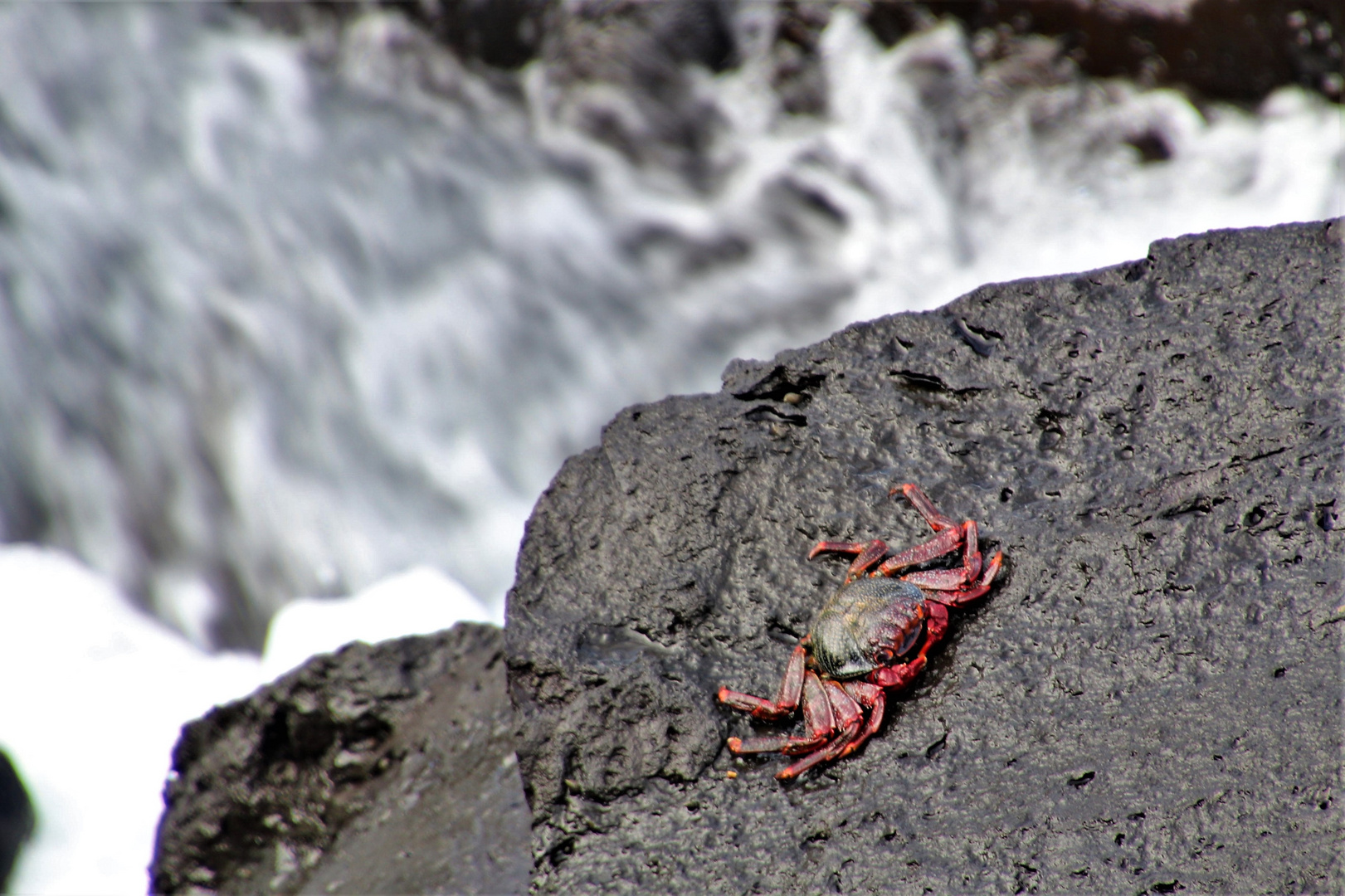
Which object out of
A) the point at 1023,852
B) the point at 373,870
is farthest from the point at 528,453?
the point at 1023,852

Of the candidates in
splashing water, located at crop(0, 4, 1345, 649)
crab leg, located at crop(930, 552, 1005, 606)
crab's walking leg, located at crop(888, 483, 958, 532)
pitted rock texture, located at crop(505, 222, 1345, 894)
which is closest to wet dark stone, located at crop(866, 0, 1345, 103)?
splashing water, located at crop(0, 4, 1345, 649)

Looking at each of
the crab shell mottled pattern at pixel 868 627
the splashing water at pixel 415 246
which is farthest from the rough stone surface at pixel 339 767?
the splashing water at pixel 415 246

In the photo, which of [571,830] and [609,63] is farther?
[609,63]

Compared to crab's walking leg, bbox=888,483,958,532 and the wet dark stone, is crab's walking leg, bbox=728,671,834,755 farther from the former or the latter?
the wet dark stone

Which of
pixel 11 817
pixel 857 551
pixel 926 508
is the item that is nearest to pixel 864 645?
pixel 857 551

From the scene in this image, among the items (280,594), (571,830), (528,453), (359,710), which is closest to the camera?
(571,830)

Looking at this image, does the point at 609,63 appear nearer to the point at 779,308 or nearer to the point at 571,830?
the point at 779,308

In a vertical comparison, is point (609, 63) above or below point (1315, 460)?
above

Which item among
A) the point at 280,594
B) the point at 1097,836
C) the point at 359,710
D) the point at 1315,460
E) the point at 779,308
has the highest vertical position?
the point at 779,308

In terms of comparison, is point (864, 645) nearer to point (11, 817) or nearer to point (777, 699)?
point (777, 699)
